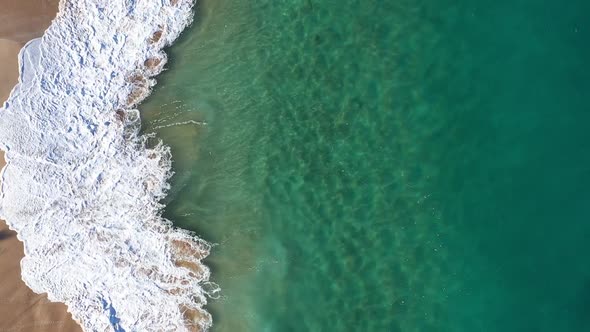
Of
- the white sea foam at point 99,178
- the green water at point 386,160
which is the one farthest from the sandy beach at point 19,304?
the green water at point 386,160

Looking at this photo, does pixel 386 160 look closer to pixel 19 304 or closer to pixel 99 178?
pixel 99 178

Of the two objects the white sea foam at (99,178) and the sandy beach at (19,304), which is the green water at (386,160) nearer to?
the white sea foam at (99,178)

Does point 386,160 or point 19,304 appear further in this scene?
point 386,160

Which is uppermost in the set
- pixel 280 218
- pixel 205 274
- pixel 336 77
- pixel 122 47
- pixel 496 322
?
pixel 122 47

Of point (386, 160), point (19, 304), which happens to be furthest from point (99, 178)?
point (386, 160)

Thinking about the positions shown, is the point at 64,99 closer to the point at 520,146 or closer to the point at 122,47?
the point at 122,47

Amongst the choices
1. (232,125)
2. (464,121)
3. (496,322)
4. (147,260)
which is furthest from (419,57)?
(147,260)
